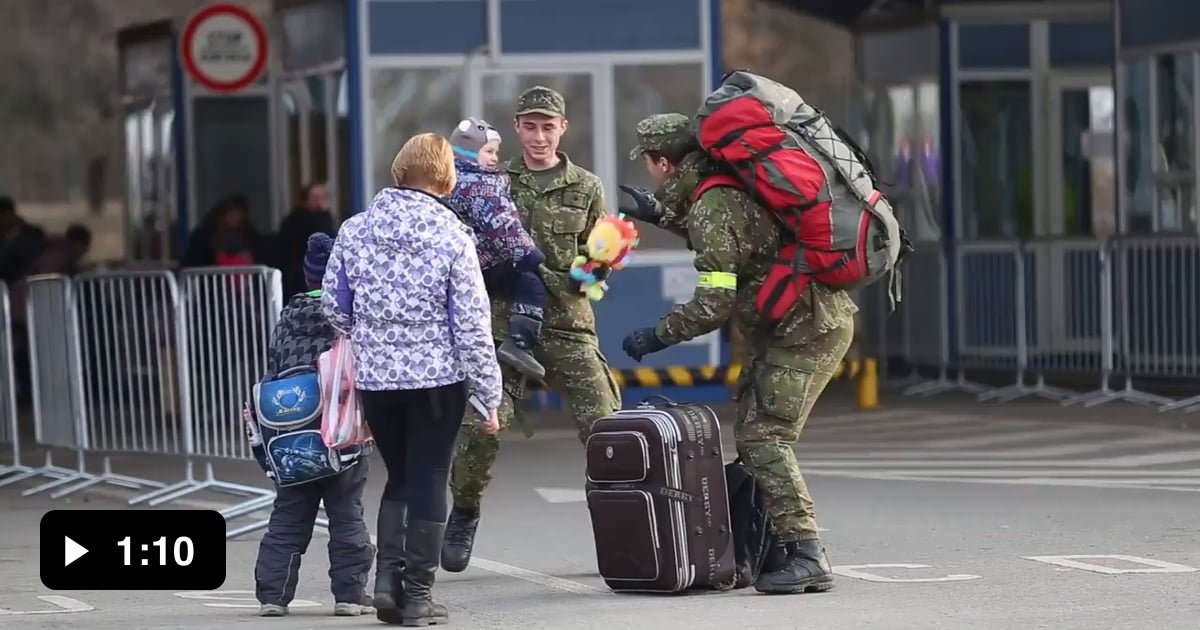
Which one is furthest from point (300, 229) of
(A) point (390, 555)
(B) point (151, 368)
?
(A) point (390, 555)

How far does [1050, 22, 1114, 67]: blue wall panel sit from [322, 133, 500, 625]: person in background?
42.6 ft

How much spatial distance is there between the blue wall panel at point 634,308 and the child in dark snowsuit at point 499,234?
8259 millimetres

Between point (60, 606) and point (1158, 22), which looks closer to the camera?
point (60, 606)

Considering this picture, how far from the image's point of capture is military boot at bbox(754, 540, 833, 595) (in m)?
8.84

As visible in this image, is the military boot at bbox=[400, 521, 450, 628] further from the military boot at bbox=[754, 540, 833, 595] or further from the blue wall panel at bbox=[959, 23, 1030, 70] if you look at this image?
the blue wall panel at bbox=[959, 23, 1030, 70]

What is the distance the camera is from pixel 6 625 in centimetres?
839

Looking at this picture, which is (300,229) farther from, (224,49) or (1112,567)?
(1112,567)

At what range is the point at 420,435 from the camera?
26.8 feet

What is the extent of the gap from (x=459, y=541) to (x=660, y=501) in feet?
3.47

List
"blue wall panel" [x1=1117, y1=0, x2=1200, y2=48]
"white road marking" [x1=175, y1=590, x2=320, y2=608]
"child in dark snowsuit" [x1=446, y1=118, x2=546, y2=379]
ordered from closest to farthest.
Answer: "white road marking" [x1=175, y1=590, x2=320, y2=608], "child in dark snowsuit" [x1=446, y1=118, x2=546, y2=379], "blue wall panel" [x1=1117, y1=0, x2=1200, y2=48]

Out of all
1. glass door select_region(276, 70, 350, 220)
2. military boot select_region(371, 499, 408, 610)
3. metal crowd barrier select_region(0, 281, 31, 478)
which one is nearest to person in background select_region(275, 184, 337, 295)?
glass door select_region(276, 70, 350, 220)

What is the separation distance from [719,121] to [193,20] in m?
9.91

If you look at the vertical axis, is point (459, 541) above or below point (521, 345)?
below

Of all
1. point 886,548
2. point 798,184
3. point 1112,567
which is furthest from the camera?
point 886,548
